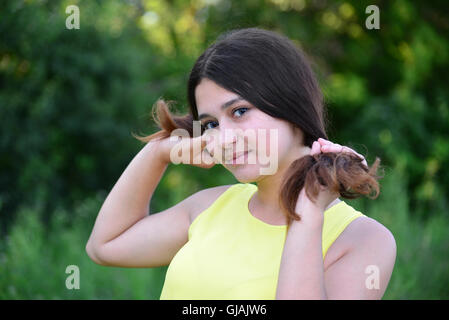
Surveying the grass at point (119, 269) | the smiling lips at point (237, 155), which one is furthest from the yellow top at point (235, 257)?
the grass at point (119, 269)

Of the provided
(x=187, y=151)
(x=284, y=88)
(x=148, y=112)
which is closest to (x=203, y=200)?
(x=187, y=151)

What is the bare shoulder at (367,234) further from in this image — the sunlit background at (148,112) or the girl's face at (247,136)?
the sunlit background at (148,112)

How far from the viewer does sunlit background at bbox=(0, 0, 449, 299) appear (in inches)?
167

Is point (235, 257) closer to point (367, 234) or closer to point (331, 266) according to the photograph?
point (331, 266)

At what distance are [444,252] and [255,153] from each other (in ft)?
10.6

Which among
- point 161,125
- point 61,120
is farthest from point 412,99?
point 161,125

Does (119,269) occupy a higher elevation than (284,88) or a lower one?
lower

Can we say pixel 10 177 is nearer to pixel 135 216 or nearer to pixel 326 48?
pixel 135 216

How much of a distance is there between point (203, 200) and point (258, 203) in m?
0.24

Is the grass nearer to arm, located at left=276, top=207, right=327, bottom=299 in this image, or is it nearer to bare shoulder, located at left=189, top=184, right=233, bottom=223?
bare shoulder, located at left=189, top=184, right=233, bottom=223

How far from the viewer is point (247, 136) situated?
179 cm

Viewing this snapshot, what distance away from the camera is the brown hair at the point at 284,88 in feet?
5.33

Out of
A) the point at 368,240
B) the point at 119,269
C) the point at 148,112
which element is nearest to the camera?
the point at 368,240

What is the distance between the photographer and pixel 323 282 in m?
1.55
